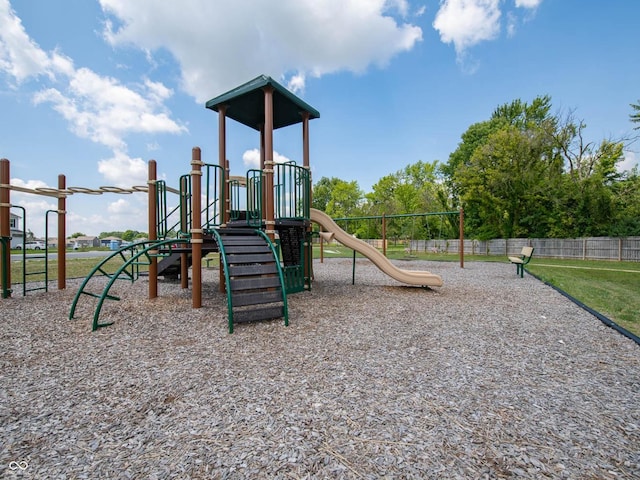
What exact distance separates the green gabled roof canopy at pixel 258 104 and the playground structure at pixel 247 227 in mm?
17

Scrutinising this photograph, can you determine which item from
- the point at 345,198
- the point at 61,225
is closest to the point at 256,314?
the point at 61,225

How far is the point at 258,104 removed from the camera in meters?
6.27

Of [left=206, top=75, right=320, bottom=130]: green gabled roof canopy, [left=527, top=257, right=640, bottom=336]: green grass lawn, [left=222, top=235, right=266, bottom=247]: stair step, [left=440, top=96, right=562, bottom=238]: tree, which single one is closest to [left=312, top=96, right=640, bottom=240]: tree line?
[left=440, top=96, right=562, bottom=238]: tree

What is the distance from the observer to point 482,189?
70.8 feet

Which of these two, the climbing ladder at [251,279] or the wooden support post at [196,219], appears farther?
the wooden support post at [196,219]

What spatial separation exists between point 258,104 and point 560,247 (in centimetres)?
2029

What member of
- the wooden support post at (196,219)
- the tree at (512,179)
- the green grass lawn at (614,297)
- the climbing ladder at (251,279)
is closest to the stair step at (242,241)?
the climbing ladder at (251,279)

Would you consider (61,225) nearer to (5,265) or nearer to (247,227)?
(5,265)

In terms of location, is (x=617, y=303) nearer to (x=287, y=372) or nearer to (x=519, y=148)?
(x=287, y=372)

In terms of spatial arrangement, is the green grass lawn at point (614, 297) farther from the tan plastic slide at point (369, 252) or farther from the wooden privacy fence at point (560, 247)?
the wooden privacy fence at point (560, 247)

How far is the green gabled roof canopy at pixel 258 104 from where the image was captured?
5.49 meters

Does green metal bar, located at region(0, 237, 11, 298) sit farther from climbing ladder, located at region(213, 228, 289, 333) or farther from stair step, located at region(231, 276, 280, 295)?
stair step, located at region(231, 276, 280, 295)

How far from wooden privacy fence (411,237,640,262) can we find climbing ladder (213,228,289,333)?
64.6 ft

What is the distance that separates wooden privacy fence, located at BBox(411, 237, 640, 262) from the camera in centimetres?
1609
